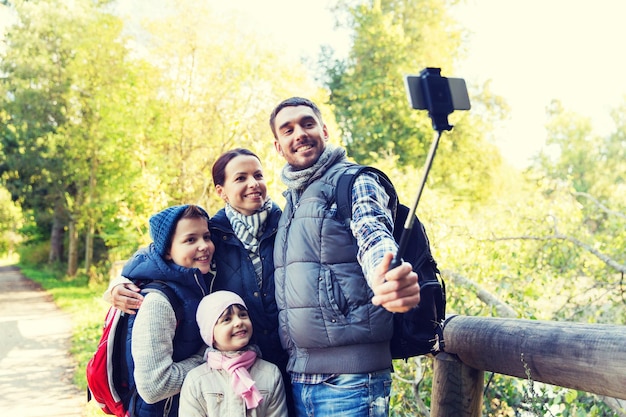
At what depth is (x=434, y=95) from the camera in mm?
1488

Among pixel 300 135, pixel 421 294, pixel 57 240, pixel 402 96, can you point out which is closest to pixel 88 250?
pixel 57 240

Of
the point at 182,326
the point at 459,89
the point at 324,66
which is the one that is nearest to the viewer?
the point at 459,89

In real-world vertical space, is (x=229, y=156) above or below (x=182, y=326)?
above

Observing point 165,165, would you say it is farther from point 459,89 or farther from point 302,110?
point 459,89

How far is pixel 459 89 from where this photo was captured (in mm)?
1525

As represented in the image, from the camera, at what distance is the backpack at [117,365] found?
2.55m

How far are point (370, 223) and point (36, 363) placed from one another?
8.08 m

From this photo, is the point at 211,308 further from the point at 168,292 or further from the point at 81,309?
the point at 81,309

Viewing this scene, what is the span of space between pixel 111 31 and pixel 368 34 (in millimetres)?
11155

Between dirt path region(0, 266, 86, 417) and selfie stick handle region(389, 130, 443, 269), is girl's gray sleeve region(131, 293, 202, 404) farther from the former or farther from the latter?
dirt path region(0, 266, 86, 417)

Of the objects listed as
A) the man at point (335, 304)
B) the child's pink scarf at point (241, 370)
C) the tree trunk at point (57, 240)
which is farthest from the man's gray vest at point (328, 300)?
the tree trunk at point (57, 240)

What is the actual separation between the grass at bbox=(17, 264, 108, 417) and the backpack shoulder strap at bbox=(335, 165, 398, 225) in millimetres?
4975

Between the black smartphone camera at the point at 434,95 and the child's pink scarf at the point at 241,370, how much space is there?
139cm

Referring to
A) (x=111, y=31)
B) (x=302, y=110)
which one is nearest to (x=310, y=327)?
(x=302, y=110)
